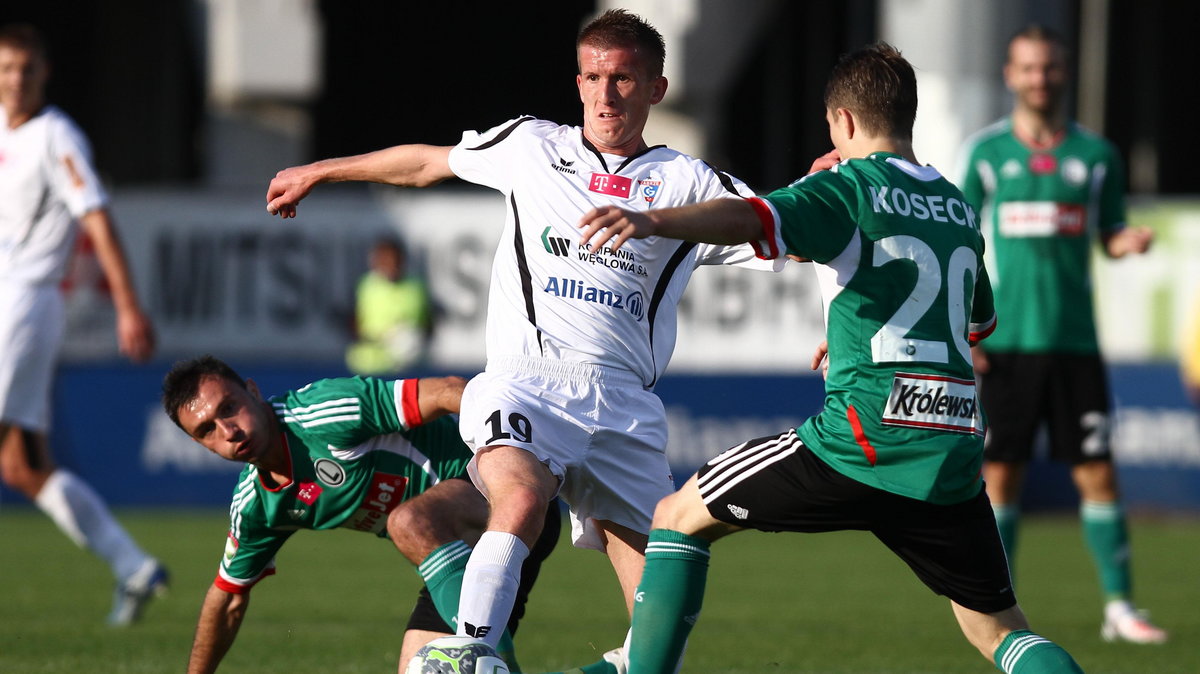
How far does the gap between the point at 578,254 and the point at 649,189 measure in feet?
0.98

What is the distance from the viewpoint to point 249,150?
18969mm

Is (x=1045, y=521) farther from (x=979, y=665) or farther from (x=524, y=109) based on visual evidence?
(x=524, y=109)

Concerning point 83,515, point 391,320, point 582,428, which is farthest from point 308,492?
point 391,320

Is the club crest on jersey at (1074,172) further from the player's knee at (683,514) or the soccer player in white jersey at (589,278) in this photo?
the player's knee at (683,514)

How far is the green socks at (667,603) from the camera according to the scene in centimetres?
440

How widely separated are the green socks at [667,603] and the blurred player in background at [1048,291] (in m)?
3.25

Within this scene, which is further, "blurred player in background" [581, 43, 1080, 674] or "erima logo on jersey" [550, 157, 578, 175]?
"erima logo on jersey" [550, 157, 578, 175]

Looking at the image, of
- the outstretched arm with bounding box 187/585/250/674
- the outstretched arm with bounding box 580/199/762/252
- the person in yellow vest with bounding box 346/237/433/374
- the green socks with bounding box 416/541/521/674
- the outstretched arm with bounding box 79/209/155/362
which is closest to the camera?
the outstretched arm with bounding box 580/199/762/252

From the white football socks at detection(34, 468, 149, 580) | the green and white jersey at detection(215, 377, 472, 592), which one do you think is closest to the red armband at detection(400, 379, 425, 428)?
the green and white jersey at detection(215, 377, 472, 592)

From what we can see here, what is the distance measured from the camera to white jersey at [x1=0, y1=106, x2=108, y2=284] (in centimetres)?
759

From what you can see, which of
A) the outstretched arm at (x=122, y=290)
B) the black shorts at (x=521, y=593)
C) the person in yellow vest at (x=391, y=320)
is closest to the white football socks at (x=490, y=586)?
the black shorts at (x=521, y=593)

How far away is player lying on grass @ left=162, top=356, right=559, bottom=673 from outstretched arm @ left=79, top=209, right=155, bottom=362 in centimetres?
219

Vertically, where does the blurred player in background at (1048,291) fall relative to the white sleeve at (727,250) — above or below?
below

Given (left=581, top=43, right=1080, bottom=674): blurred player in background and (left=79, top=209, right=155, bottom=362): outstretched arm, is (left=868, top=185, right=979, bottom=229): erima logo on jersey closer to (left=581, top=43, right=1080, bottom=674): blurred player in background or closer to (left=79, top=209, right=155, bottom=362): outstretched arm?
(left=581, top=43, right=1080, bottom=674): blurred player in background
